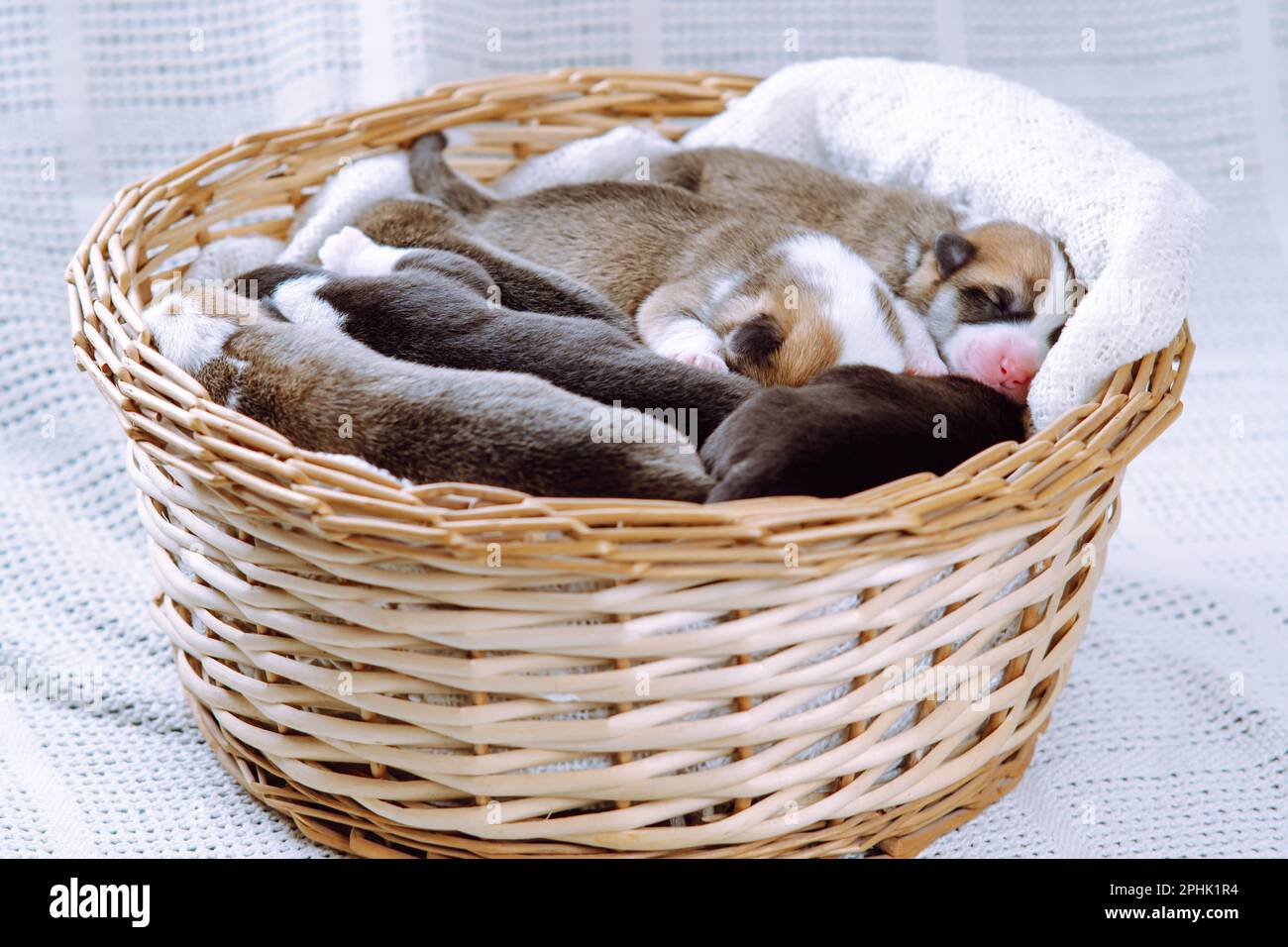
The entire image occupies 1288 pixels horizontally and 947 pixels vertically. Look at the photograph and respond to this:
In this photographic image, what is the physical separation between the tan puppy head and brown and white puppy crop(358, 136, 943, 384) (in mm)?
47

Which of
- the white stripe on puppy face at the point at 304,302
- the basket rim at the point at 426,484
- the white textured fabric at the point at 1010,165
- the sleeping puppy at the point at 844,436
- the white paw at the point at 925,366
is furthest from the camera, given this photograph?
the white paw at the point at 925,366

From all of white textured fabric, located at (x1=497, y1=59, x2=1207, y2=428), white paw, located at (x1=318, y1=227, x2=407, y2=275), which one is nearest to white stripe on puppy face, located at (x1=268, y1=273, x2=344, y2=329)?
white paw, located at (x1=318, y1=227, x2=407, y2=275)

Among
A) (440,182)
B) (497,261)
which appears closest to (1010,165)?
(497,261)

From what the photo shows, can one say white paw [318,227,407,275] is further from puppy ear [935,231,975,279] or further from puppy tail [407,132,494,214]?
puppy ear [935,231,975,279]

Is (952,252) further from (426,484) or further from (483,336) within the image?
(426,484)

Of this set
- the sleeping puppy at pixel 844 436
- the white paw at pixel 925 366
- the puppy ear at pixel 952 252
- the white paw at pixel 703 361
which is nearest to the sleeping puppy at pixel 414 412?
the sleeping puppy at pixel 844 436

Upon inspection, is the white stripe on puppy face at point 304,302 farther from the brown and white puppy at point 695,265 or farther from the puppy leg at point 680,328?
the puppy leg at point 680,328

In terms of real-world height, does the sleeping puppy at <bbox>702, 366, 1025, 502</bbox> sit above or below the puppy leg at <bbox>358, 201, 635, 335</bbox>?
below

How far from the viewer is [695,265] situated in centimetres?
188

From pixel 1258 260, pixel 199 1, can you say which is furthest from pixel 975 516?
pixel 199 1

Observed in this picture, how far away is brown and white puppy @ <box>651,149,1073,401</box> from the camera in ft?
5.66

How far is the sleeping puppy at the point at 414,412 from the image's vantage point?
4.50 feet

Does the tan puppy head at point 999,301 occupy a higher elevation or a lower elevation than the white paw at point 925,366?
higher

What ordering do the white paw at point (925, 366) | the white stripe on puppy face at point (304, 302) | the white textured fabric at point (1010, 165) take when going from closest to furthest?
1. the white textured fabric at point (1010, 165)
2. the white stripe on puppy face at point (304, 302)
3. the white paw at point (925, 366)
